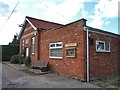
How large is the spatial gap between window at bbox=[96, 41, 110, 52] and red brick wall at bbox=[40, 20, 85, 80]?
1626 millimetres

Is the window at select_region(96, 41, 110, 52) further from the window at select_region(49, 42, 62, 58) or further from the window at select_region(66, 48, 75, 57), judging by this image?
the window at select_region(49, 42, 62, 58)

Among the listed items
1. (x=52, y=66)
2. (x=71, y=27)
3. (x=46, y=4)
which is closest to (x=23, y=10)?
(x=46, y=4)

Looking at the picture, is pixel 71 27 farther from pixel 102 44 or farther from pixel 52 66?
pixel 52 66

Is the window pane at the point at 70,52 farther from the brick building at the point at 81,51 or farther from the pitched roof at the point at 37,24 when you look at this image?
the pitched roof at the point at 37,24

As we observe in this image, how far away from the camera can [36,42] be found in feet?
54.2

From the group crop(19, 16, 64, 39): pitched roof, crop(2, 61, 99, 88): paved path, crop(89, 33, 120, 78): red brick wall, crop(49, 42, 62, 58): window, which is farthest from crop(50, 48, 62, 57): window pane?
crop(19, 16, 64, 39): pitched roof

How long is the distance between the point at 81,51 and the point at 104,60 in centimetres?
252

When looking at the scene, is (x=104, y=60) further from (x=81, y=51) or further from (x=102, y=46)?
(x=81, y=51)

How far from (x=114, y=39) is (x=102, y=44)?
189cm

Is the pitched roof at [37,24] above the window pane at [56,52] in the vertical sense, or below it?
above

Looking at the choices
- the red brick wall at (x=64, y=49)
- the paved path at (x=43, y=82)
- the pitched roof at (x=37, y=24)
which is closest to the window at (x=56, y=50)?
the red brick wall at (x=64, y=49)

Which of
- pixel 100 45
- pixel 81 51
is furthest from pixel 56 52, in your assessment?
pixel 100 45

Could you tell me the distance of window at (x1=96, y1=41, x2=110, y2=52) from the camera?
11.2 m

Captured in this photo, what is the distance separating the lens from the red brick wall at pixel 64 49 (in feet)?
33.4
